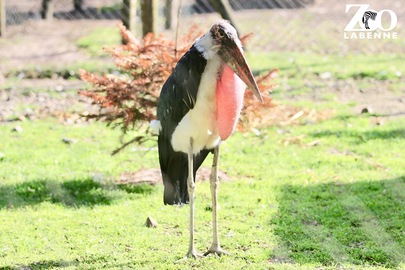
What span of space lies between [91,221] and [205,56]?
5.82 ft

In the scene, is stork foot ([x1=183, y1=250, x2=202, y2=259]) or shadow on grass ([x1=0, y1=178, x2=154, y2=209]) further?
shadow on grass ([x1=0, y1=178, x2=154, y2=209])

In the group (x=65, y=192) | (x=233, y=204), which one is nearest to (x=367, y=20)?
(x=233, y=204)

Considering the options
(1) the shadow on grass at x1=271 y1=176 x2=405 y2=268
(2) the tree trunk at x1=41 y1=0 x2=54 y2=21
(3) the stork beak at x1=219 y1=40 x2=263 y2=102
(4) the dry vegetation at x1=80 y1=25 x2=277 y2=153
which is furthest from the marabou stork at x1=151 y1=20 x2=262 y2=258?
(2) the tree trunk at x1=41 y1=0 x2=54 y2=21

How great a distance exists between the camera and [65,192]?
19.9ft

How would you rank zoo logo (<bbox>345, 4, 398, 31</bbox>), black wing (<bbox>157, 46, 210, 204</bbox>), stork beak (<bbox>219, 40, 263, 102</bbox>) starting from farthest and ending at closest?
1. zoo logo (<bbox>345, 4, 398, 31</bbox>)
2. black wing (<bbox>157, 46, 210, 204</bbox>)
3. stork beak (<bbox>219, 40, 263, 102</bbox>)

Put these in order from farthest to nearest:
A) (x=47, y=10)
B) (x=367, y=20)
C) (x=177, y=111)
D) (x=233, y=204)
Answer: (x=47, y=10) < (x=367, y=20) < (x=233, y=204) < (x=177, y=111)

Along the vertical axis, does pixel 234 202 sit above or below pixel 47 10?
above

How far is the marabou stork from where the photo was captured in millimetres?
4363

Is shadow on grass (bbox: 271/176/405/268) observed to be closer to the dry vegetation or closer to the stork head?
the dry vegetation

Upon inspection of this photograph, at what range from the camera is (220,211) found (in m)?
5.65

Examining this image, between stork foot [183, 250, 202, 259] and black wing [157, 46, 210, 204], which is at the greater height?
black wing [157, 46, 210, 204]

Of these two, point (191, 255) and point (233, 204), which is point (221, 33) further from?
point (233, 204)

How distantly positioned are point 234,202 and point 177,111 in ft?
4.74

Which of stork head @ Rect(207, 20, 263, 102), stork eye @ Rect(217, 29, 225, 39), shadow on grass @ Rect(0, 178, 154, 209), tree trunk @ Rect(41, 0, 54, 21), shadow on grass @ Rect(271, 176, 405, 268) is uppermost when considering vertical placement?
stork eye @ Rect(217, 29, 225, 39)
